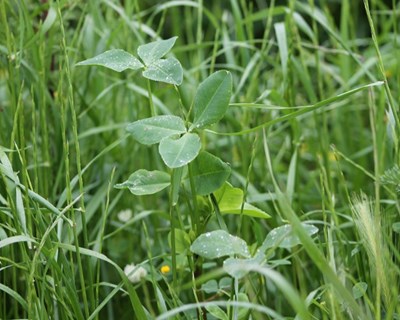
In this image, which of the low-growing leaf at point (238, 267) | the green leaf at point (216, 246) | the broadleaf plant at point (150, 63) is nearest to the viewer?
the low-growing leaf at point (238, 267)

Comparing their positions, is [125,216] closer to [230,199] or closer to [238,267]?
[230,199]

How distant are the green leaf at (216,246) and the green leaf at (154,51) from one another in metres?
0.25

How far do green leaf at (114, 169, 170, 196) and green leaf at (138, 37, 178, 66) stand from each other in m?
0.14

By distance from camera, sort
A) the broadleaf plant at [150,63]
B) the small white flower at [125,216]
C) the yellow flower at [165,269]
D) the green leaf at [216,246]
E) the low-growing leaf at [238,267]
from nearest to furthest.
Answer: the low-growing leaf at [238,267] → the green leaf at [216,246] → the broadleaf plant at [150,63] → the yellow flower at [165,269] → the small white flower at [125,216]

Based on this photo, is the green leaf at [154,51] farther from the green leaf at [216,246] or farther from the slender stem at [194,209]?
the green leaf at [216,246]

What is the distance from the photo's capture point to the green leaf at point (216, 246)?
860 millimetres

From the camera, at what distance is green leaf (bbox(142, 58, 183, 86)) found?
95 centimetres

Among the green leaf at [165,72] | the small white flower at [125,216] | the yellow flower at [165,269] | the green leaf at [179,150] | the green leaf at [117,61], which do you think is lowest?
the yellow flower at [165,269]

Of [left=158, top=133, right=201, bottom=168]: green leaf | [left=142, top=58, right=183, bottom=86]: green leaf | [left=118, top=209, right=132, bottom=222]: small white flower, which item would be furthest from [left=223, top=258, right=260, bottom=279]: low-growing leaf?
[left=118, top=209, right=132, bottom=222]: small white flower

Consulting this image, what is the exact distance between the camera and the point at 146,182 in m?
1.00

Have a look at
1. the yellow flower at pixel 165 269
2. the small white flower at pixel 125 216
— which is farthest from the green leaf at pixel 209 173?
the small white flower at pixel 125 216

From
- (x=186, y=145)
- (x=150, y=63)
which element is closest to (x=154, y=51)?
(x=150, y=63)

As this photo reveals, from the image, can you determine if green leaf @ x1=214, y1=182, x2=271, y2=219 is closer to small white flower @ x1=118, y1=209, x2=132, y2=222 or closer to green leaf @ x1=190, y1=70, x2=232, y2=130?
green leaf @ x1=190, y1=70, x2=232, y2=130

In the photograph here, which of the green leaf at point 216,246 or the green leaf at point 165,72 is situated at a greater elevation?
the green leaf at point 165,72
